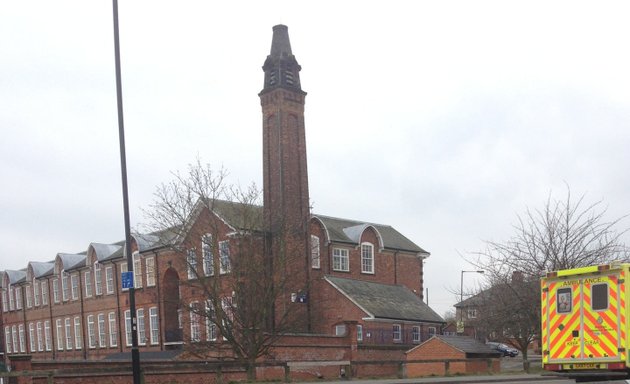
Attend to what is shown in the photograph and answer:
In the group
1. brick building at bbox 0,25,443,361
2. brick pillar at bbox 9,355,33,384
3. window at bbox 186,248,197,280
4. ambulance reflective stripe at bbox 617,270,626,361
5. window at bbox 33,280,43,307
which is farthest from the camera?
window at bbox 33,280,43,307

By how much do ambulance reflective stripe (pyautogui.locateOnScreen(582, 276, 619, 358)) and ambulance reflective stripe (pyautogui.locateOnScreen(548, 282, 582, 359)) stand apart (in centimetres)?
21

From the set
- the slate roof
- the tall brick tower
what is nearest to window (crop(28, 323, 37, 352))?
the tall brick tower

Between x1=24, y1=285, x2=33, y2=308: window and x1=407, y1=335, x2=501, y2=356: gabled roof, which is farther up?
x1=407, y1=335, x2=501, y2=356: gabled roof

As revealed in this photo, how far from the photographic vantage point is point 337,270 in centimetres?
4309

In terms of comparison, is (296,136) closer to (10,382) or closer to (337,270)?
(337,270)

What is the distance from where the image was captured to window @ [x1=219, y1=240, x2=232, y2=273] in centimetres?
2825

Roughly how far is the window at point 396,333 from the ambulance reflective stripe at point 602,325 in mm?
26771

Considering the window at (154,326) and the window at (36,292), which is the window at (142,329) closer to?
the window at (154,326)

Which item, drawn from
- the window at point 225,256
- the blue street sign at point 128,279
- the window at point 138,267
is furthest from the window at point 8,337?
the blue street sign at point 128,279

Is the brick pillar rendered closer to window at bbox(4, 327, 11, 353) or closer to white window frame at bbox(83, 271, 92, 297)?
white window frame at bbox(83, 271, 92, 297)

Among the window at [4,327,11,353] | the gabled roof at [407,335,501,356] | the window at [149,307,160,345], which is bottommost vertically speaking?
the window at [4,327,11,353]

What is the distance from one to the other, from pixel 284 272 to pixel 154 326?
23175mm

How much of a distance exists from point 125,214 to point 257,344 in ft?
40.0

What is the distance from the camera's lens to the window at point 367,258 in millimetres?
45031
